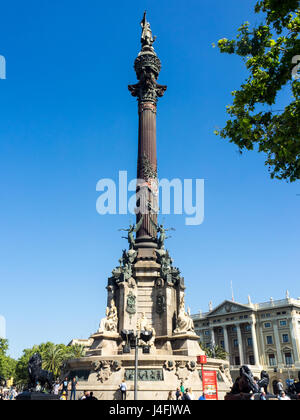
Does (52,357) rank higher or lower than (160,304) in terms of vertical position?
higher

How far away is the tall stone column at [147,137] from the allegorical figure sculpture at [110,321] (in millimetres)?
5597

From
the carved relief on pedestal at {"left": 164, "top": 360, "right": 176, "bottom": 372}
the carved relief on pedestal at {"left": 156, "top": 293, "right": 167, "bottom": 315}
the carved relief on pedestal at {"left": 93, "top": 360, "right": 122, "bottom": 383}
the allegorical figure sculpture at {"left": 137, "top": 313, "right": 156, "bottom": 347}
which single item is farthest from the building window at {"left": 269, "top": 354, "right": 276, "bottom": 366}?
the carved relief on pedestal at {"left": 93, "top": 360, "right": 122, "bottom": 383}

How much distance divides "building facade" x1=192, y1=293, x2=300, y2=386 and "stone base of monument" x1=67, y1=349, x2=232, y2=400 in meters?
55.4

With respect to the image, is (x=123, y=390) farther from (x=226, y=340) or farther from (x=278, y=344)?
(x=226, y=340)

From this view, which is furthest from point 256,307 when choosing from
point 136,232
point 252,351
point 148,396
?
point 148,396

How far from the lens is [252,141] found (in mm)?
12195

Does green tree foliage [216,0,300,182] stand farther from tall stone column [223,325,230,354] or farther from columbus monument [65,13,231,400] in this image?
tall stone column [223,325,230,354]

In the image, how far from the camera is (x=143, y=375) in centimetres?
2061

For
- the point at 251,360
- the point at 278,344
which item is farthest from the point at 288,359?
the point at 251,360

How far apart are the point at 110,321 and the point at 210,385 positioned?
10020 millimetres

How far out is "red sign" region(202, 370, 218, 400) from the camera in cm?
1606

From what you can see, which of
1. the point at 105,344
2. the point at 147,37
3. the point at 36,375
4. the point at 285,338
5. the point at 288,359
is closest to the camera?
the point at 36,375

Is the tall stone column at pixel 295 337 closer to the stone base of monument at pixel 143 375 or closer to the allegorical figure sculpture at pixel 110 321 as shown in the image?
the stone base of monument at pixel 143 375
